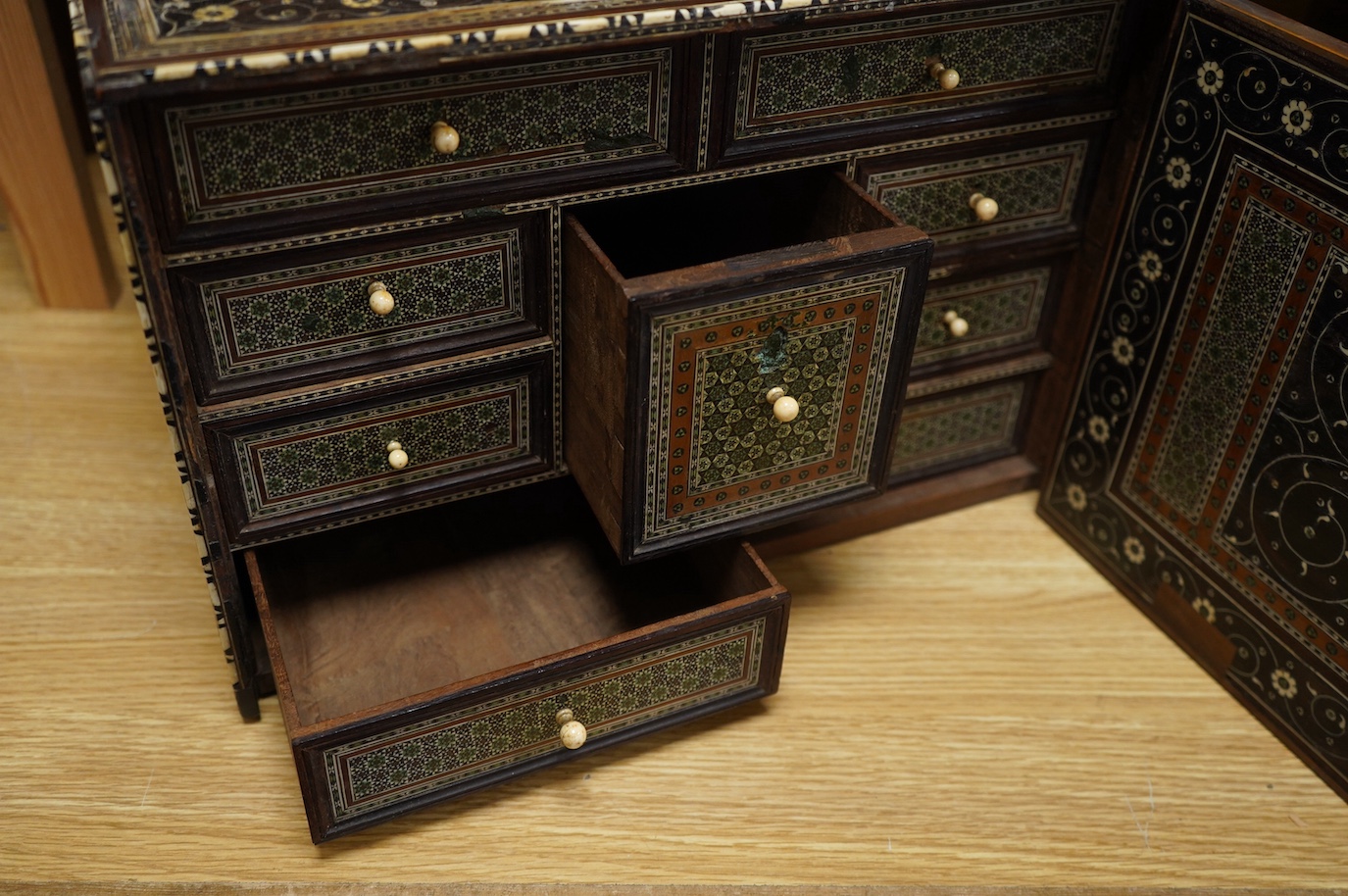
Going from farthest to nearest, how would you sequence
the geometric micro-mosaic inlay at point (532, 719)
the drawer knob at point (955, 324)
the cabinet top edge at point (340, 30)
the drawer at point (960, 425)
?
the drawer at point (960, 425) < the drawer knob at point (955, 324) < the geometric micro-mosaic inlay at point (532, 719) < the cabinet top edge at point (340, 30)

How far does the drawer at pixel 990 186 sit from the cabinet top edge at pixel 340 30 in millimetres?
294

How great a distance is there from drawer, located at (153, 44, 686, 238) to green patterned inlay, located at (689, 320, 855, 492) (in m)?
0.22


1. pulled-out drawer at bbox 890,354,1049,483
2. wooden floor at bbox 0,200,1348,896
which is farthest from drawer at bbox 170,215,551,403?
pulled-out drawer at bbox 890,354,1049,483

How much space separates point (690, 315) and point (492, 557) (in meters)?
0.52

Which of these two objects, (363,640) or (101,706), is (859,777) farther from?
(101,706)

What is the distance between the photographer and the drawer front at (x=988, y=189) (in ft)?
4.65

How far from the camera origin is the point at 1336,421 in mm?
1301

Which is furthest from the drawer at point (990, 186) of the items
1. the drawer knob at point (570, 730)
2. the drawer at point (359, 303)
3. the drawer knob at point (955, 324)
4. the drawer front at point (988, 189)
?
the drawer knob at point (570, 730)

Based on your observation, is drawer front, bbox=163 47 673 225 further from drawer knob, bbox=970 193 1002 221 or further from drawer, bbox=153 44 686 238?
drawer knob, bbox=970 193 1002 221

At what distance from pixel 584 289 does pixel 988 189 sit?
0.52m

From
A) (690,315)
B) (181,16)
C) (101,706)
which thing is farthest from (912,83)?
(101,706)

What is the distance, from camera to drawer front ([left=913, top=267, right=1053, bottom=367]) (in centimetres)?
156

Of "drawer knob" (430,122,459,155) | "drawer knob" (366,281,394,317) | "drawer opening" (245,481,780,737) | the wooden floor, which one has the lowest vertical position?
the wooden floor

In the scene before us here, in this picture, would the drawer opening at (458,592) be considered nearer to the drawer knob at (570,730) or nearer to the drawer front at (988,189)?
the drawer knob at (570,730)
